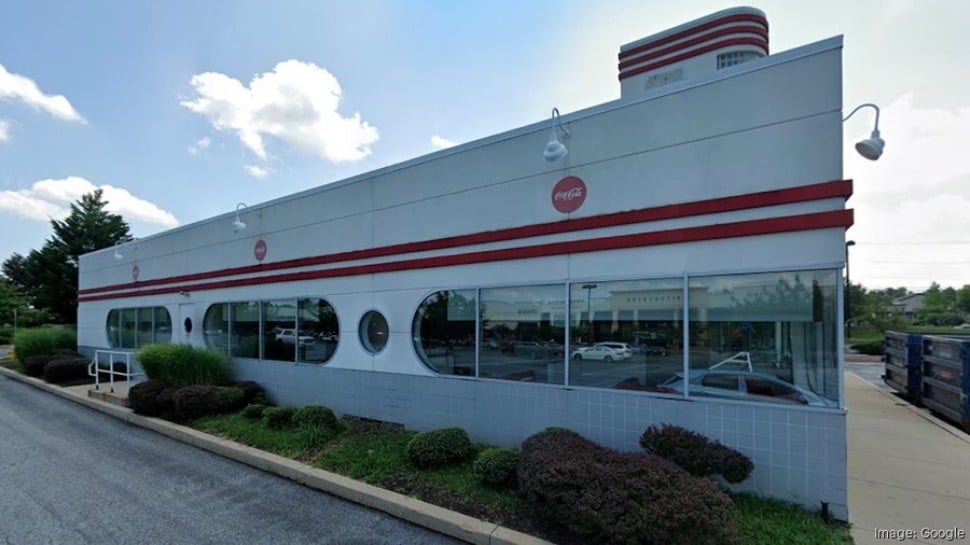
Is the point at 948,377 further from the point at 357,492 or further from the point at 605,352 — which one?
the point at 357,492

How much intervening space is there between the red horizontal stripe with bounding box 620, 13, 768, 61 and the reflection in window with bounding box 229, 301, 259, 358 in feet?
31.7

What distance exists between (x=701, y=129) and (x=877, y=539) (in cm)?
426

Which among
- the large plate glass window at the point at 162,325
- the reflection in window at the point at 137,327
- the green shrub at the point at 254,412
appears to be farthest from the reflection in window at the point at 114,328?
the green shrub at the point at 254,412

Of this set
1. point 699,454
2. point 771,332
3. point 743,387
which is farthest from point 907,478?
point 699,454

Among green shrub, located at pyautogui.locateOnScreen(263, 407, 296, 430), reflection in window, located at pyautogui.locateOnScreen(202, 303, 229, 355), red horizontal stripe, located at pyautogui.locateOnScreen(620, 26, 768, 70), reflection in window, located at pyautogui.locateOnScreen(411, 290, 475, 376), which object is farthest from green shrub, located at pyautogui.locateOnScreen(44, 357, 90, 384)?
red horizontal stripe, located at pyautogui.locateOnScreen(620, 26, 768, 70)

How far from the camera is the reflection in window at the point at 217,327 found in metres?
11.5

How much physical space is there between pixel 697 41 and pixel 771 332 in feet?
20.3

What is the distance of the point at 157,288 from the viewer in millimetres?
13961

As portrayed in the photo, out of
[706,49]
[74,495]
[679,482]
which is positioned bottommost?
[74,495]

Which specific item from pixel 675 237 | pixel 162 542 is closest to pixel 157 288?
pixel 162 542

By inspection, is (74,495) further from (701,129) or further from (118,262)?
(118,262)

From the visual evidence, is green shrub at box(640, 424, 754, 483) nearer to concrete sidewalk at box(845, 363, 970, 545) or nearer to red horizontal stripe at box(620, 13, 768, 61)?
concrete sidewalk at box(845, 363, 970, 545)

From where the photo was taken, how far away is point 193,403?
8508mm

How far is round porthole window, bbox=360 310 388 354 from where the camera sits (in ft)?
27.4
